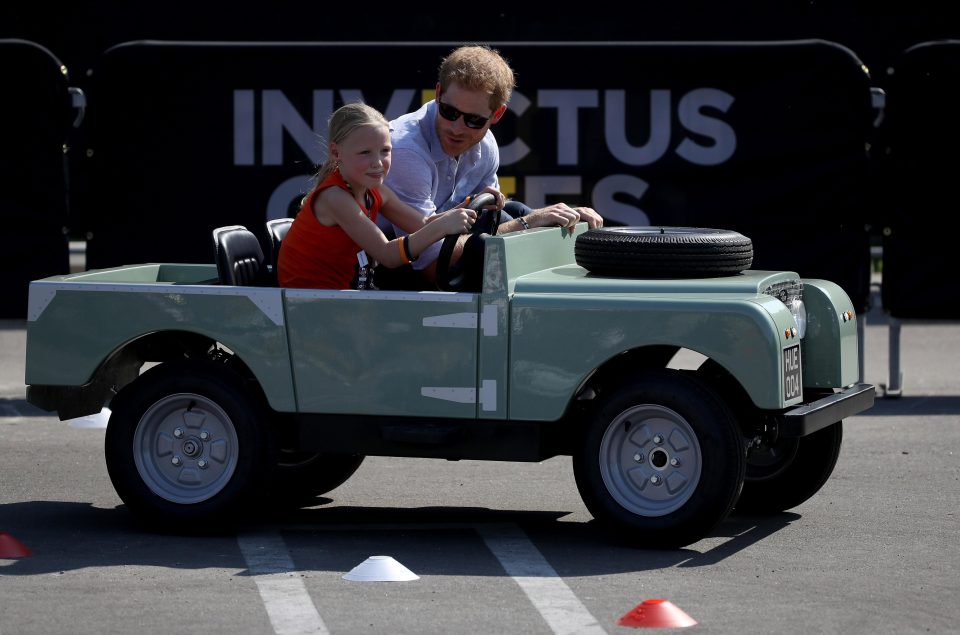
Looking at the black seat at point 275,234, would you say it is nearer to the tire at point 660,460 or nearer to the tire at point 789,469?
the tire at point 660,460

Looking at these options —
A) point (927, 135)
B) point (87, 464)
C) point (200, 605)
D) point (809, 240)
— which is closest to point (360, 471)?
point (87, 464)

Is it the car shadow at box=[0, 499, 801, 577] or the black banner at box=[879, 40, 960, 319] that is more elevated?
the black banner at box=[879, 40, 960, 319]

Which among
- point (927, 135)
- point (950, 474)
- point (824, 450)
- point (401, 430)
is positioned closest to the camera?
point (401, 430)

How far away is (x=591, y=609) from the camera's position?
5672 millimetres

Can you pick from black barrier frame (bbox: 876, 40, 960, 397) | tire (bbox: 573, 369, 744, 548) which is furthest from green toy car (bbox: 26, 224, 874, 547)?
black barrier frame (bbox: 876, 40, 960, 397)

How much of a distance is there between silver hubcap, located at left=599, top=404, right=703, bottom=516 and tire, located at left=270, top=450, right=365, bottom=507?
1.58m

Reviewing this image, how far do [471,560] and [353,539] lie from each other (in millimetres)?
621

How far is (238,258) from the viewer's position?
24.1 ft

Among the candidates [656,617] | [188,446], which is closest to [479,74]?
[188,446]

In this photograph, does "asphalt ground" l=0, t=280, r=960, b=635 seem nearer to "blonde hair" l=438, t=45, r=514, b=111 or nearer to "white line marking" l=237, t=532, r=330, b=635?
"white line marking" l=237, t=532, r=330, b=635

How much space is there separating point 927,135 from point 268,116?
165 inches

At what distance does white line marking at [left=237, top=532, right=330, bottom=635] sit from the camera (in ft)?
18.0

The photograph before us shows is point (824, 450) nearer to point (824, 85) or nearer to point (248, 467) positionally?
point (248, 467)

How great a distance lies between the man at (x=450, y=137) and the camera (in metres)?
7.15
